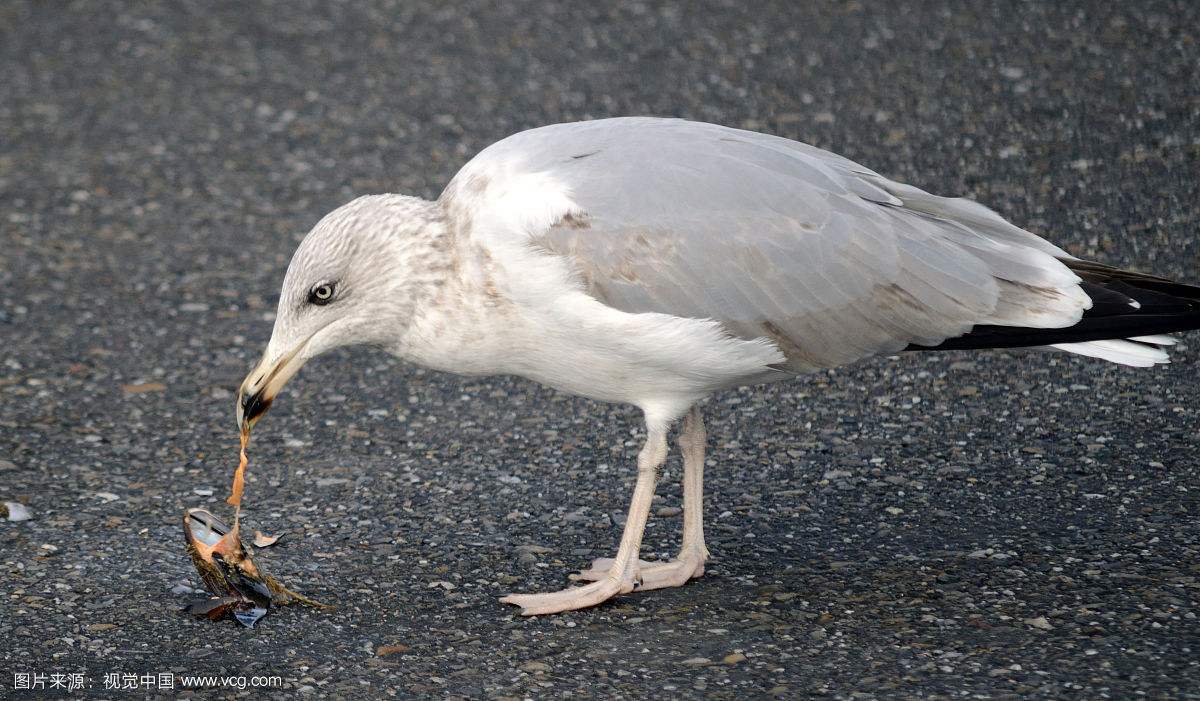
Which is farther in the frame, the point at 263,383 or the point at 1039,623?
the point at 263,383

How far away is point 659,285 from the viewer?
4.16 meters

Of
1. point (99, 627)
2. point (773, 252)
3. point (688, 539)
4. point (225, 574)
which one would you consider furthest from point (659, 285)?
point (99, 627)

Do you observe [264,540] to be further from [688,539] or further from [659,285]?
[659,285]

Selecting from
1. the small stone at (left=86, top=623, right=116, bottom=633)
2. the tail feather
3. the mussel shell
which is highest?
the tail feather

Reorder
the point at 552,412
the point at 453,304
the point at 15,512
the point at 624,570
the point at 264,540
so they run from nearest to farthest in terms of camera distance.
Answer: the point at 453,304 < the point at 624,570 < the point at 264,540 < the point at 15,512 < the point at 552,412

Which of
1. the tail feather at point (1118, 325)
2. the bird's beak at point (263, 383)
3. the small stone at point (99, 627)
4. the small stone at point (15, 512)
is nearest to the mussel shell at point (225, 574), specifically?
the small stone at point (99, 627)

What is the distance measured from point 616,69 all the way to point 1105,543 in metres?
4.89

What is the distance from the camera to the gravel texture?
13.4 feet

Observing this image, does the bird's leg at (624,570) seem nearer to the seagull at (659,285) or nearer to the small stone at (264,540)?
the seagull at (659,285)

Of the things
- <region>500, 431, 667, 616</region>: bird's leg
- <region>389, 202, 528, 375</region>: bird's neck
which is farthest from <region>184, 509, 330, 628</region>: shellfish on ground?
<region>389, 202, 528, 375</region>: bird's neck

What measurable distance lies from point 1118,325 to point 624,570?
162 cm

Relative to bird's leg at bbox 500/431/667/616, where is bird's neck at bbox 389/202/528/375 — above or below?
above

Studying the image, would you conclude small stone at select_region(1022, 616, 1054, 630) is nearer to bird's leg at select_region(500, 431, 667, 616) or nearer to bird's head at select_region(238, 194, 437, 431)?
bird's leg at select_region(500, 431, 667, 616)

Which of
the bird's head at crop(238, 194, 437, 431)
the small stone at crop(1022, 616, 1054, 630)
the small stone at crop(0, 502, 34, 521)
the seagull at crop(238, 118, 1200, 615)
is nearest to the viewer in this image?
the small stone at crop(1022, 616, 1054, 630)
